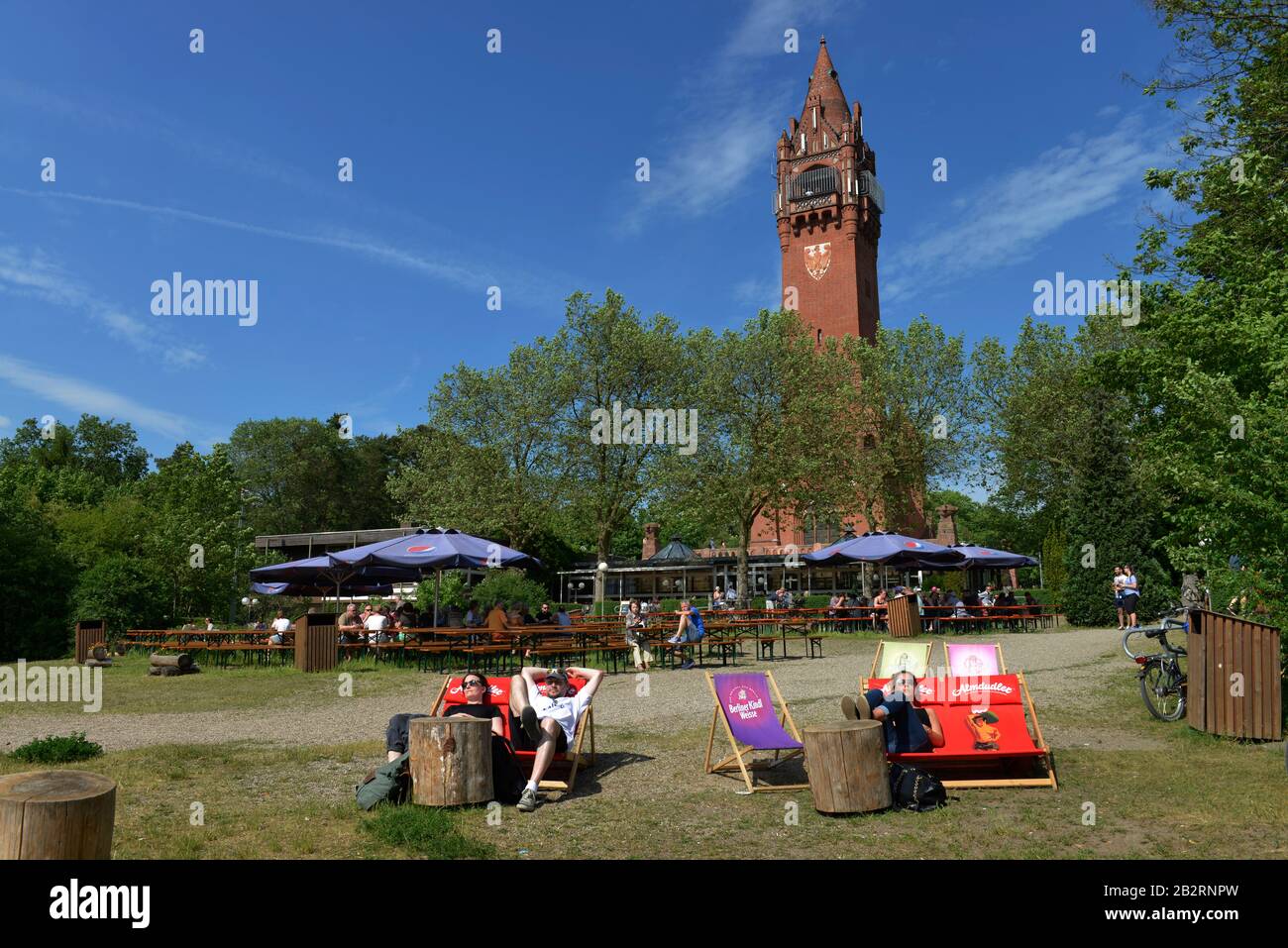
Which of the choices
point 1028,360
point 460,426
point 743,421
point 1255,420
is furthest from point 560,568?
point 1255,420

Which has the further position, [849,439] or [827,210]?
[827,210]

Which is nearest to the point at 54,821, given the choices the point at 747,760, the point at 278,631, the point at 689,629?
the point at 747,760

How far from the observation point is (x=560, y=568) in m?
47.5

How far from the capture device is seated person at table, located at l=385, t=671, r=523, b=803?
6.61m

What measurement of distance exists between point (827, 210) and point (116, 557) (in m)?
43.5

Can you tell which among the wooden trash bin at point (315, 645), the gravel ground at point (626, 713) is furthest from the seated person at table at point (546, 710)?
the wooden trash bin at point (315, 645)

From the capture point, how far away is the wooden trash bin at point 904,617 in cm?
2164

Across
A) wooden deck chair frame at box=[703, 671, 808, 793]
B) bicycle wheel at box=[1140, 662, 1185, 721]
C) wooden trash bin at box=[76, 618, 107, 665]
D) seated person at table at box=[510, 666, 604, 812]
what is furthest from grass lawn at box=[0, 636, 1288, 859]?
wooden trash bin at box=[76, 618, 107, 665]

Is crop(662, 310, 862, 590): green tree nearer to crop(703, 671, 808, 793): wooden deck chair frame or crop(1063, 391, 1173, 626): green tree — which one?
crop(1063, 391, 1173, 626): green tree

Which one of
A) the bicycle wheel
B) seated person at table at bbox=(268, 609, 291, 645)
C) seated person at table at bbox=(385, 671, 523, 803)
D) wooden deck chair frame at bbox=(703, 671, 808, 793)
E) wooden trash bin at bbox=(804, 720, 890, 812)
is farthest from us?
seated person at table at bbox=(268, 609, 291, 645)

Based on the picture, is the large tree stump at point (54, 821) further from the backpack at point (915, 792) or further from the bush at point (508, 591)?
the bush at point (508, 591)

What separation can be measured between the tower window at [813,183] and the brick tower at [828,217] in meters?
0.06

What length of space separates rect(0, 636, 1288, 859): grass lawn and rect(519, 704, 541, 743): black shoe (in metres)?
0.53
